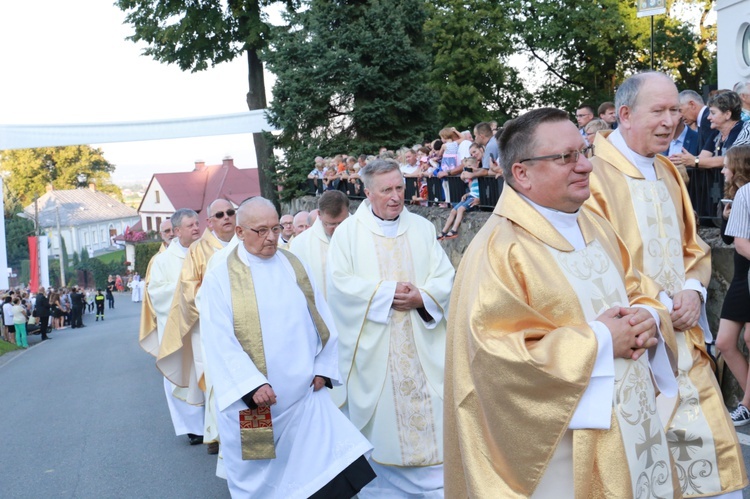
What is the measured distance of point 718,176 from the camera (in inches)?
315

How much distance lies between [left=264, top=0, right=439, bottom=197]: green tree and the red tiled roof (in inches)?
1893

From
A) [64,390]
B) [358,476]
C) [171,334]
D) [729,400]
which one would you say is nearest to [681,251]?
[358,476]

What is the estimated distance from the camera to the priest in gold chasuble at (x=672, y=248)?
165 inches

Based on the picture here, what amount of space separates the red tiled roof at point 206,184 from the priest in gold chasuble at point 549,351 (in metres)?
68.0

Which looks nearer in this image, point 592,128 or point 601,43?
point 592,128

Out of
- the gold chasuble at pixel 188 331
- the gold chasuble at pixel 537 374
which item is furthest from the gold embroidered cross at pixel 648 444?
the gold chasuble at pixel 188 331

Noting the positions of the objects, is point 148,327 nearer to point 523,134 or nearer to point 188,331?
point 188,331

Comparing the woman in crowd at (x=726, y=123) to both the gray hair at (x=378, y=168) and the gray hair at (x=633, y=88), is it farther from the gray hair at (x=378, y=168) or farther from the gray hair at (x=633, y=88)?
the gray hair at (x=633, y=88)

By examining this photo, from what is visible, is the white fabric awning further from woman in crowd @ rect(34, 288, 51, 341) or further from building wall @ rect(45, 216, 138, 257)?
building wall @ rect(45, 216, 138, 257)

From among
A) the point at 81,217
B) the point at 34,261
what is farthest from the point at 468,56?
the point at 81,217

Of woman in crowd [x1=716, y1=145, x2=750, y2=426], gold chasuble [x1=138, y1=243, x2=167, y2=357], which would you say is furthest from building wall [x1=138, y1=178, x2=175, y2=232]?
woman in crowd [x1=716, y1=145, x2=750, y2=426]

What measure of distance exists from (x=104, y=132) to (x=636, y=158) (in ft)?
96.7

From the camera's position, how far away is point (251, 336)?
589cm

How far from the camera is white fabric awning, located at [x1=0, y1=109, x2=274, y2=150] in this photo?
31641 millimetres
